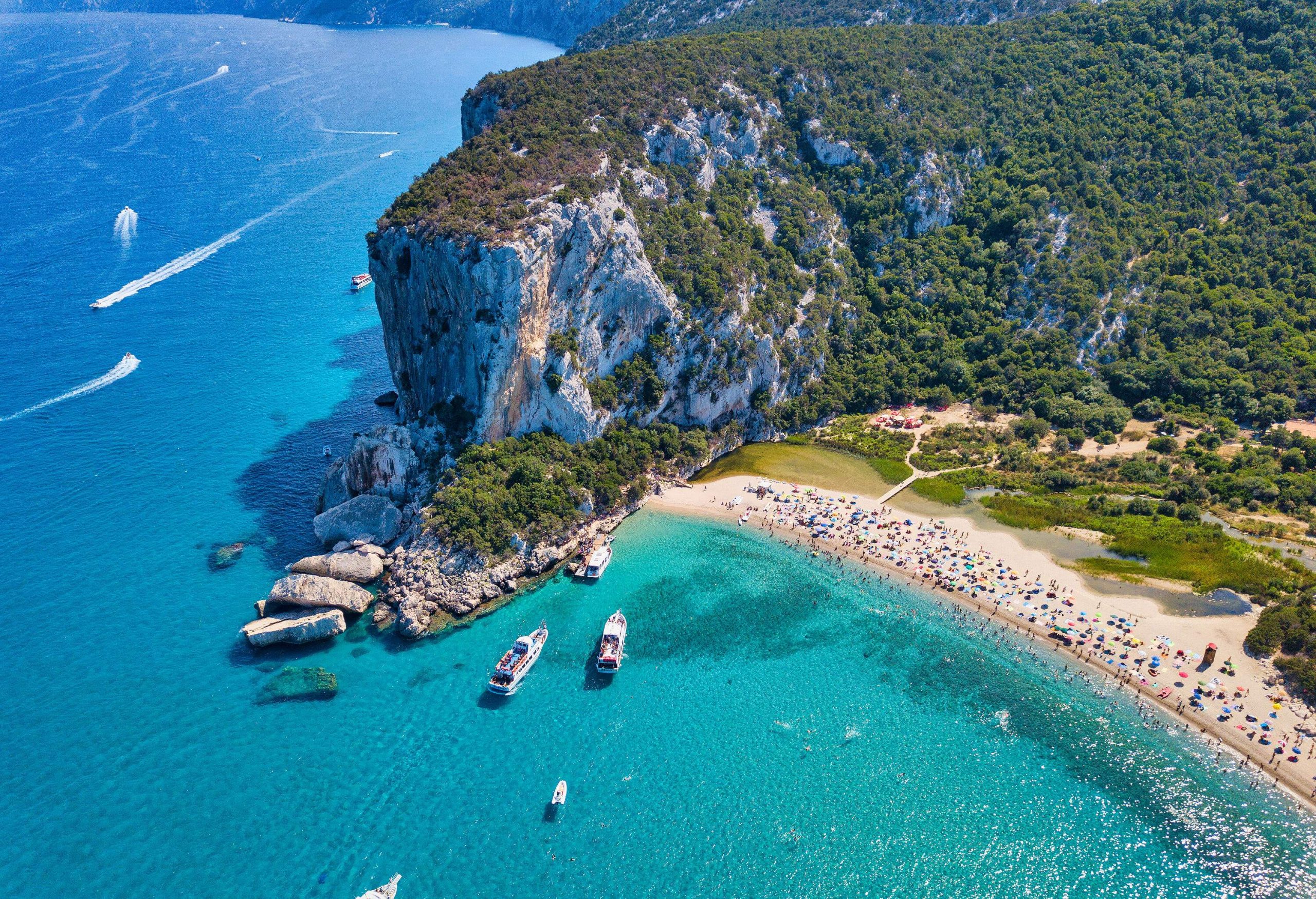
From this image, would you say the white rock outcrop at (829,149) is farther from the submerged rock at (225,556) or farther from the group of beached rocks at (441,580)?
the submerged rock at (225,556)

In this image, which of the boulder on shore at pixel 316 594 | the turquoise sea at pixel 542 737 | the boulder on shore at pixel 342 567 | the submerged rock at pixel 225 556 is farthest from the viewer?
the submerged rock at pixel 225 556

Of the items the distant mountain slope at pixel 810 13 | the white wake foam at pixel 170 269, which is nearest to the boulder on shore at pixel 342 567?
the white wake foam at pixel 170 269

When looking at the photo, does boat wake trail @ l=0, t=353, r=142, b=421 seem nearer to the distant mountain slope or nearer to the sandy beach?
the sandy beach

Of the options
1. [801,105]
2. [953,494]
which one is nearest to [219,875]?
[953,494]

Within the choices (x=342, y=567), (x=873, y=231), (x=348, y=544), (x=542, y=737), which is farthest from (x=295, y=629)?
(x=873, y=231)

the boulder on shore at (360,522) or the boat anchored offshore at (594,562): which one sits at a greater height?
the boulder on shore at (360,522)

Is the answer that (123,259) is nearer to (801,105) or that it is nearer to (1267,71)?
(801,105)

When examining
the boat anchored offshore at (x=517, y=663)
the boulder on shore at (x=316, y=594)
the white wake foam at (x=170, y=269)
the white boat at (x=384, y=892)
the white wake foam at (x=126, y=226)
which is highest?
the white wake foam at (x=126, y=226)
